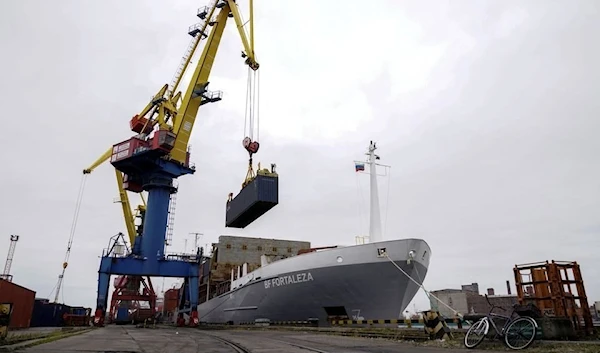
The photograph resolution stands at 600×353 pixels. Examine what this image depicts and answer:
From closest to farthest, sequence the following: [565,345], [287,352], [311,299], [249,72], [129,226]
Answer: [565,345] → [287,352] → [311,299] → [249,72] → [129,226]

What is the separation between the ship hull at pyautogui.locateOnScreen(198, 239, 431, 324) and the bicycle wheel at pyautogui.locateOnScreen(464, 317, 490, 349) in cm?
925

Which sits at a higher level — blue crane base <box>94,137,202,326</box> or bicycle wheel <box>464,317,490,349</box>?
blue crane base <box>94,137,202,326</box>

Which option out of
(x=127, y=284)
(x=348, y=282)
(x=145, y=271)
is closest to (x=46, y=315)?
(x=127, y=284)

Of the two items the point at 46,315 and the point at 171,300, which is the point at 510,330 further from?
the point at 171,300

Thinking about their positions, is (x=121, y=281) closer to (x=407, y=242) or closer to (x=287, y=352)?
(x=407, y=242)

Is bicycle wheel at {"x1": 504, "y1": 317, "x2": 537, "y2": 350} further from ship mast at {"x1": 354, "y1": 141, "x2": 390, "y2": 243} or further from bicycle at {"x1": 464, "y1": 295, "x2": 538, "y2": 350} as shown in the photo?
ship mast at {"x1": 354, "y1": 141, "x2": 390, "y2": 243}

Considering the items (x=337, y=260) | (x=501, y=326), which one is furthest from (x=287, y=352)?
(x=337, y=260)

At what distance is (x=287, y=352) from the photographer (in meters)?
8.66

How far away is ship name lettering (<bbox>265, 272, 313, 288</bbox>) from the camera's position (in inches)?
811

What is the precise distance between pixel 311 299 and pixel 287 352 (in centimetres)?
1274

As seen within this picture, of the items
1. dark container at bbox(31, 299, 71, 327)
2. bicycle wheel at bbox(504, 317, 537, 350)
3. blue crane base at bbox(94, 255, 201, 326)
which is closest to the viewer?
bicycle wheel at bbox(504, 317, 537, 350)

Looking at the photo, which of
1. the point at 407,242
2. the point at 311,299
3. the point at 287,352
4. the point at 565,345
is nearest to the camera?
Answer: the point at 565,345

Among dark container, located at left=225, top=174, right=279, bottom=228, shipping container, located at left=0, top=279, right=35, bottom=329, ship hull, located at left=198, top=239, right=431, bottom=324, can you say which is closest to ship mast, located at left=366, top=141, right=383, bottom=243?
ship hull, located at left=198, top=239, right=431, bottom=324

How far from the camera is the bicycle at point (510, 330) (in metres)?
8.23
